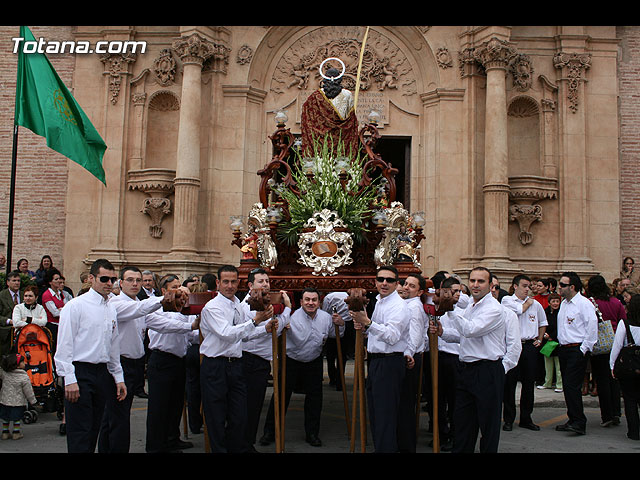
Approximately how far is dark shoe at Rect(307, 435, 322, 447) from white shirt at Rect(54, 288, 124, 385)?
114 inches

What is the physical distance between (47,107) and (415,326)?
29.4 feet

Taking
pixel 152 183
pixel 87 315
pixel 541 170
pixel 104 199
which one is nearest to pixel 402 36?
pixel 541 170

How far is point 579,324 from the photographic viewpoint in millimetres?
9203

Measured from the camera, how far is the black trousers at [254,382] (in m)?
7.47

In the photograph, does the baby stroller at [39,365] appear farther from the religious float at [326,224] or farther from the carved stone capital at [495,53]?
the carved stone capital at [495,53]

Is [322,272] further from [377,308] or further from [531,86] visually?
[531,86]

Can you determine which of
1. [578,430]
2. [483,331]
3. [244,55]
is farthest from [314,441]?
[244,55]

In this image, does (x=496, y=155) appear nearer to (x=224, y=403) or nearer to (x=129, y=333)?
(x=129, y=333)

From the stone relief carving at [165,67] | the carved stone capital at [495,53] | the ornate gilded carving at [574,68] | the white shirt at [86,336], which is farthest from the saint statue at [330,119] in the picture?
the ornate gilded carving at [574,68]

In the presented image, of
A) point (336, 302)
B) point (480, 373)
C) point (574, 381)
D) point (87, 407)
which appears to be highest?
point (336, 302)

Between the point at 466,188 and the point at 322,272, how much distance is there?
8.93 m

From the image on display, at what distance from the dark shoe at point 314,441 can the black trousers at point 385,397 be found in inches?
50.5

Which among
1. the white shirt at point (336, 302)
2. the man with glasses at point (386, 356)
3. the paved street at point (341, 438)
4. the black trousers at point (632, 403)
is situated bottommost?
the paved street at point (341, 438)

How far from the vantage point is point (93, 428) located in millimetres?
5867
